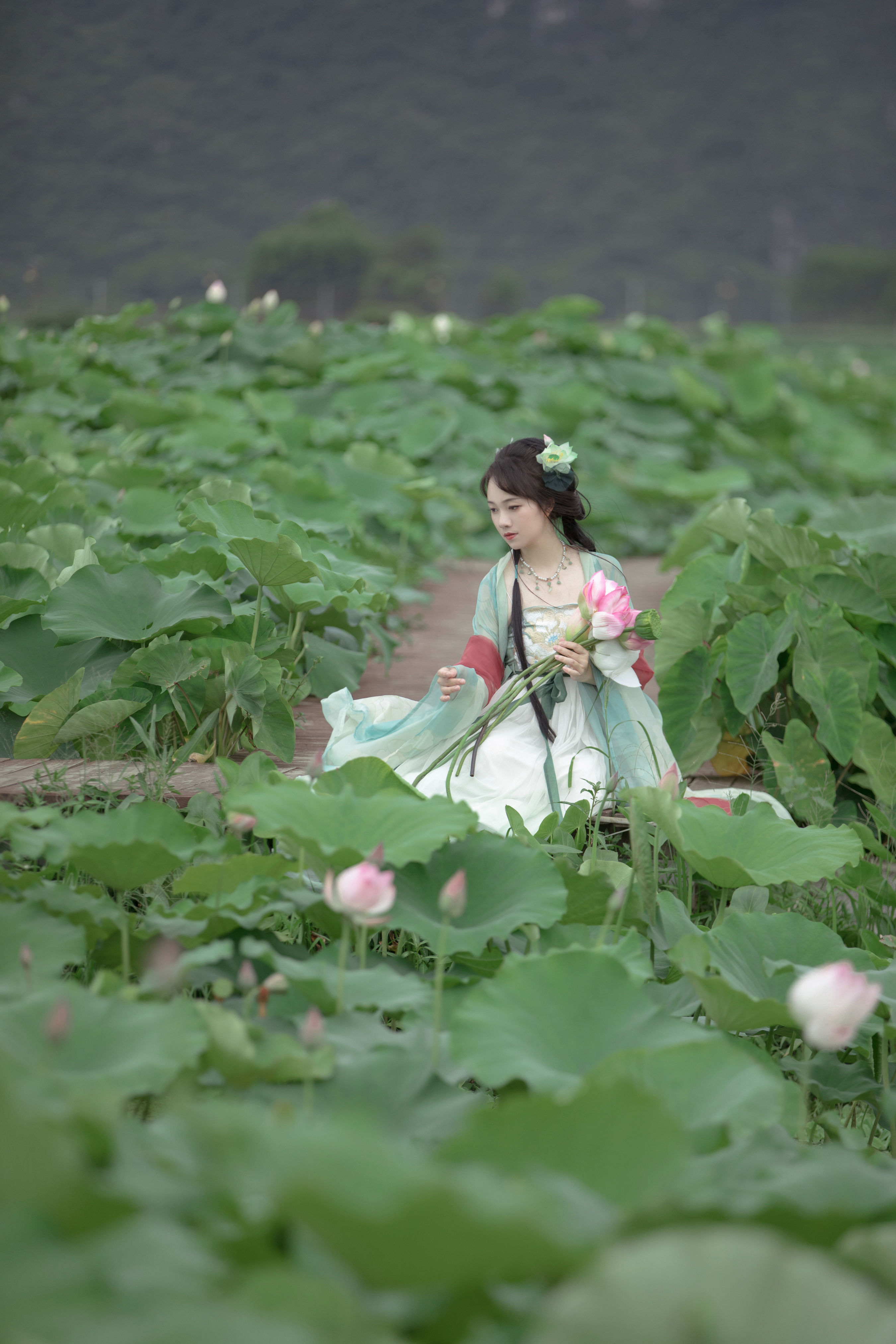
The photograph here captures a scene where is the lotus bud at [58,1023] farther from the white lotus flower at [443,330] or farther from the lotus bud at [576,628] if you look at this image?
the white lotus flower at [443,330]

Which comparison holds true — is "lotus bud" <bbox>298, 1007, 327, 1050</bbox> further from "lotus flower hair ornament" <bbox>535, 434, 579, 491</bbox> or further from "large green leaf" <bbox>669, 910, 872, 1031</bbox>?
"lotus flower hair ornament" <bbox>535, 434, 579, 491</bbox>

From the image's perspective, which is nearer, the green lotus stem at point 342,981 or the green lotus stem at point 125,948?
the green lotus stem at point 342,981

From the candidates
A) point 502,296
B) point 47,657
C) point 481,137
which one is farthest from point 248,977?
point 481,137

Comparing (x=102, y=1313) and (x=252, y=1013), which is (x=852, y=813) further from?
(x=102, y=1313)

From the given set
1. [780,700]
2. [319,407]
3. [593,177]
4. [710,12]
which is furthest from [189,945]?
[710,12]

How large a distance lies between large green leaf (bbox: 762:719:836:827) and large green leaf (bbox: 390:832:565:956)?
90cm

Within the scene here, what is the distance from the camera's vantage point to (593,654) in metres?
2.12

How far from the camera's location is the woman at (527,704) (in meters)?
2.15

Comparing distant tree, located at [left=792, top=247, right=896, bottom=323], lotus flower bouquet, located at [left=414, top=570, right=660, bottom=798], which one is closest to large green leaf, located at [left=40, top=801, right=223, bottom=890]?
lotus flower bouquet, located at [left=414, top=570, right=660, bottom=798]

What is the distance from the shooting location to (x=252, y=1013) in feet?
4.21

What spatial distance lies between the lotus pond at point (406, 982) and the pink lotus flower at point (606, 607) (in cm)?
31

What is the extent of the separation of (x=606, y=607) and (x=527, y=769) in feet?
1.28

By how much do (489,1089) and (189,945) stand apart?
0.47m

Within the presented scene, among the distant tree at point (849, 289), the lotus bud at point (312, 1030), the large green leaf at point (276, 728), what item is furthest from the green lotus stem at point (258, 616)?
the distant tree at point (849, 289)
